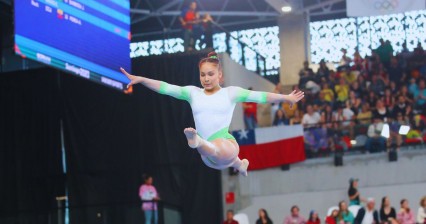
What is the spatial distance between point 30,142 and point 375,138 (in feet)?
23.5

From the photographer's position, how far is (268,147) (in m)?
18.5

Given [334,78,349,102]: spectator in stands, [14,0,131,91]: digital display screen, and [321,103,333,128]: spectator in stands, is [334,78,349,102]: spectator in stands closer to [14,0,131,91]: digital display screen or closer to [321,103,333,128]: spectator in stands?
[321,103,333,128]: spectator in stands

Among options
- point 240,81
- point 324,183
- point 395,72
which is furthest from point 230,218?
point 395,72

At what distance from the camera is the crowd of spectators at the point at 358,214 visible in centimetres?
1574

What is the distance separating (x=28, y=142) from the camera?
65.6ft

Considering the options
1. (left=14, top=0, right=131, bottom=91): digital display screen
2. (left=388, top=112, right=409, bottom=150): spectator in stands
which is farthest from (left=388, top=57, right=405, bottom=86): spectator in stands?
(left=14, top=0, right=131, bottom=91): digital display screen

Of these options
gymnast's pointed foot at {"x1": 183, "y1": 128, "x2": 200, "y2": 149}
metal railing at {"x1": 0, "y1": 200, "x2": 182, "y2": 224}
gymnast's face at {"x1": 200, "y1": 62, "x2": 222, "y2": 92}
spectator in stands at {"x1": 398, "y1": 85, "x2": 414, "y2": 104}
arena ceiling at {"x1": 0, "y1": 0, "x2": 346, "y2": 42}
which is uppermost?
arena ceiling at {"x1": 0, "y1": 0, "x2": 346, "y2": 42}

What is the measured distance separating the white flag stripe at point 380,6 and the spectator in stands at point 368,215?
10.5 feet

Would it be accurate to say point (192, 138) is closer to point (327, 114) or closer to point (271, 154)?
point (271, 154)

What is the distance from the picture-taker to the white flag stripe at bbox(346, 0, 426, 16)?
15430 mm

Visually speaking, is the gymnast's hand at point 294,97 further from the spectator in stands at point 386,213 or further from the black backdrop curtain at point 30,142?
the black backdrop curtain at point 30,142

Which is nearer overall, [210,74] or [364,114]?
[210,74]

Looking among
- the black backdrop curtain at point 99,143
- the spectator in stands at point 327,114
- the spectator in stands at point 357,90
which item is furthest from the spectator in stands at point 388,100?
the black backdrop curtain at point 99,143

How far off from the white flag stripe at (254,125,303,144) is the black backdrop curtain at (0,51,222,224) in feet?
3.72
